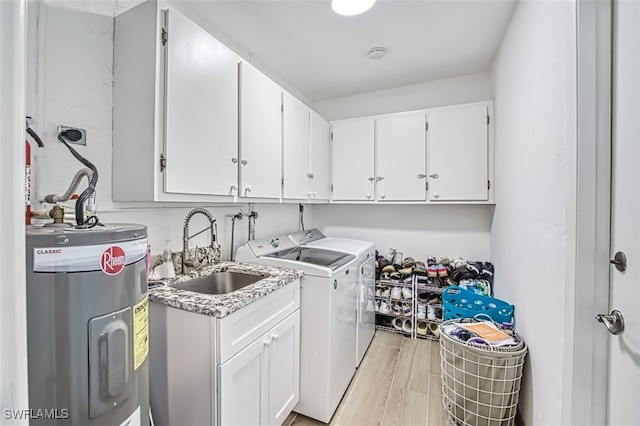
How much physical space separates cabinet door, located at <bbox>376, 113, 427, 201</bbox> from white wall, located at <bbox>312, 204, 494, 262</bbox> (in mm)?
367

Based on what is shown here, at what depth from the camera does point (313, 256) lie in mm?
2248

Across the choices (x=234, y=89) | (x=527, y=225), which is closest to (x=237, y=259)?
(x=234, y=89)

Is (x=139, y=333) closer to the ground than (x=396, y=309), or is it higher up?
higher up

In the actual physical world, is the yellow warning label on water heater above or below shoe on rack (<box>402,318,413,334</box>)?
above

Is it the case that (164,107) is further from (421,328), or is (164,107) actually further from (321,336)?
(421,328)

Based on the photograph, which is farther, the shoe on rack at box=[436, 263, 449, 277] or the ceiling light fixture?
the shoe on rack at box=[436, 263, 449, 277]

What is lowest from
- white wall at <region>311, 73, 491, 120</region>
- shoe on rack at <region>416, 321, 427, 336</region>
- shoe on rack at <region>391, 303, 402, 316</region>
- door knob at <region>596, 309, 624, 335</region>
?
shoe on rack at <region>416, 321, 427, 336</region>

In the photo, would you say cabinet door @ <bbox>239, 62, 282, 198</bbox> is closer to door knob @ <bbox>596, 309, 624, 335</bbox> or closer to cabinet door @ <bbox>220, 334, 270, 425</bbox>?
cabinet door @ <bbox>220, 334, 270, 425</bbox>

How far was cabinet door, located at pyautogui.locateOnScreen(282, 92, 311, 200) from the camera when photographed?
2.11 metres

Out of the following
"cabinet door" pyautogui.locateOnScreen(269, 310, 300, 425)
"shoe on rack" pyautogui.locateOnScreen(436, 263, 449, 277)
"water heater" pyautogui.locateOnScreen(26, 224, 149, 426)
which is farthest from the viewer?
"shoe on rack" pyautogui.locateOnScreen(436, 263, 449, 277)

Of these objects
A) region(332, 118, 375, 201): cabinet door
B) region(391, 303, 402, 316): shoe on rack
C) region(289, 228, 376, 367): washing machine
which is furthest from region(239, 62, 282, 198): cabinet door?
region(391, 303, 402, 316): shoe on rack

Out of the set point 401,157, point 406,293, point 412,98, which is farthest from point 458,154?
point 406,293

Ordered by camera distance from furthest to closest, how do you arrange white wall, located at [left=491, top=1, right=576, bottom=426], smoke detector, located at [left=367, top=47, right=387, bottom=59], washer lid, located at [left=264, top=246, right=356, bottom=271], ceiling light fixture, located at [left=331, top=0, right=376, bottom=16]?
1. smoke detector, located at [left=367, top=47, right=387, bottom=59]
2. washer lid, located at [left=264, top=246, right=356, bottom=271]
3. ceiling light fixture, located at [left=331, top=0, right=376, bottom=16]
4. white wall, located at [left=491, top=1, right=576, bottom=426]

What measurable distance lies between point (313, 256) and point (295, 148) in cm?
91
